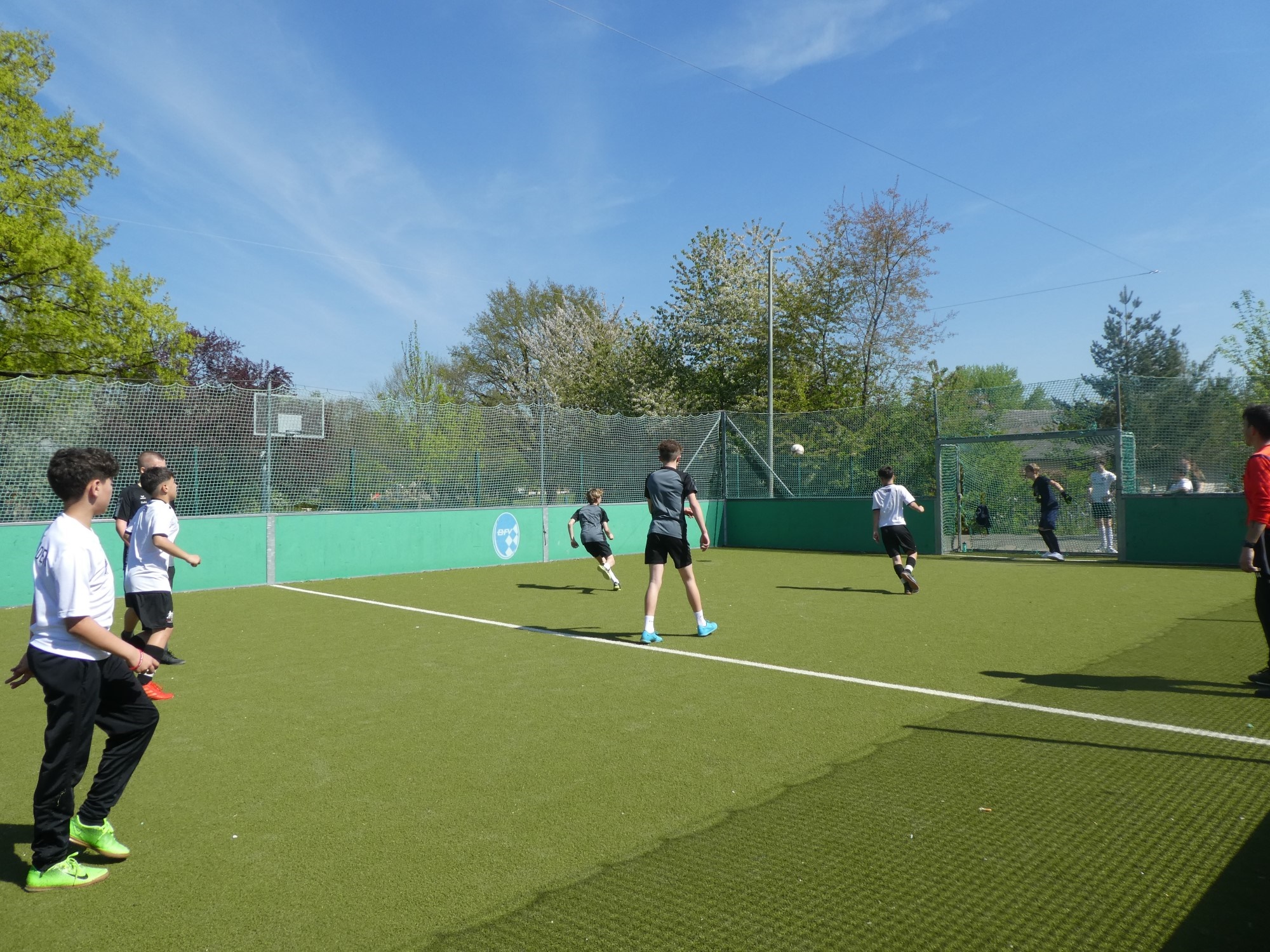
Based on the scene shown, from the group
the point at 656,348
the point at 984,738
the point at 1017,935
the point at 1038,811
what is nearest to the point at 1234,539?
the point at 984,738

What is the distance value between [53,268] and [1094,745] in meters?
26.2

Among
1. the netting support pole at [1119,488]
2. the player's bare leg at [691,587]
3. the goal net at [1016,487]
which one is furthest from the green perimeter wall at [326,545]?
the netting support pole at [1119,488]

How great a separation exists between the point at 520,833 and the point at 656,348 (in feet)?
88.1

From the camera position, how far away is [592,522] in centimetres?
1219

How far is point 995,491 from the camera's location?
1755 centimetres

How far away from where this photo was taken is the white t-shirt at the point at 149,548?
20.6 ft

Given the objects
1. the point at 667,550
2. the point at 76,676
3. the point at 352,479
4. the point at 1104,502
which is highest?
the point at 352,479

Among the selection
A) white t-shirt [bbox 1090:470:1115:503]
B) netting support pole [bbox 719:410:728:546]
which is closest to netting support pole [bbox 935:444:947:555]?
white t-shirt [bbox 1090:470:1115:503]

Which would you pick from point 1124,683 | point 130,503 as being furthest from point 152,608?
point 1124,683

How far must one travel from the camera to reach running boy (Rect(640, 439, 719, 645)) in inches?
305

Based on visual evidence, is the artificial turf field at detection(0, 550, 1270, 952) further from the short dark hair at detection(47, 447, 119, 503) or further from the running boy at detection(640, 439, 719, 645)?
the short dark hair at detection(47, 447, 119, 503)

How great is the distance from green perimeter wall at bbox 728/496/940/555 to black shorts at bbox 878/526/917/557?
589 cm

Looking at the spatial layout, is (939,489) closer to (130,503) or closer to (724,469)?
(724,469)

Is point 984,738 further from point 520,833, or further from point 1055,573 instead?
point 1055,573
